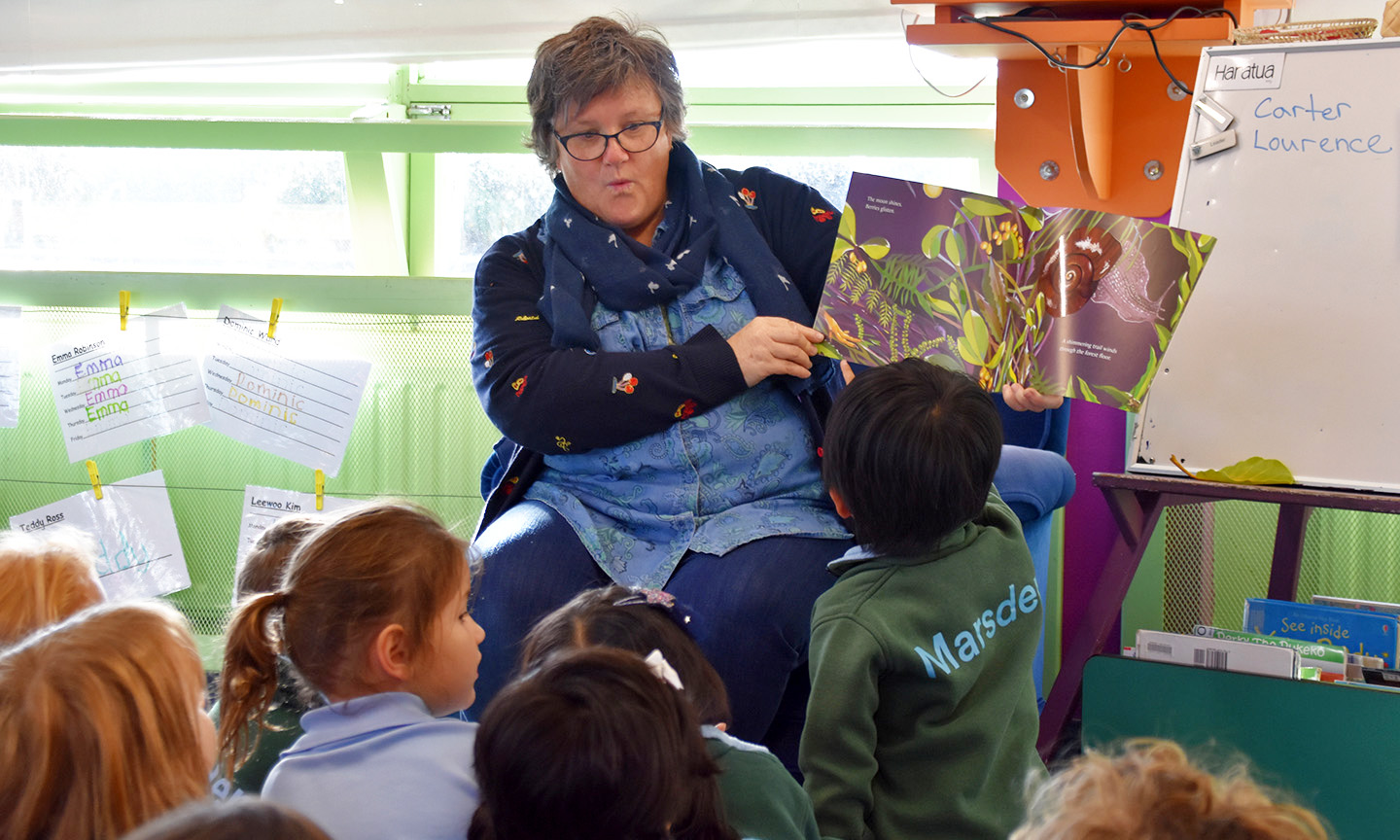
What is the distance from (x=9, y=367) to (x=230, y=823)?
254 centimetres

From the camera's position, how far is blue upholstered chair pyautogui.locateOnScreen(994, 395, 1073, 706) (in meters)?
1.94

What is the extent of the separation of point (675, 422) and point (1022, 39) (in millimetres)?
983

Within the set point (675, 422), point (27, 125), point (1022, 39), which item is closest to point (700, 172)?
point (675, 422)

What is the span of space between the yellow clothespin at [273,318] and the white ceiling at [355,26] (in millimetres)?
559

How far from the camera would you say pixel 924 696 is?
54.2 inches

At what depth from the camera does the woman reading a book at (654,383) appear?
5.57ft

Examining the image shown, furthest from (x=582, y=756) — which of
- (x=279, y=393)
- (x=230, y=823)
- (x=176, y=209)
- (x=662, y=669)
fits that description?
(x=176, y=209)

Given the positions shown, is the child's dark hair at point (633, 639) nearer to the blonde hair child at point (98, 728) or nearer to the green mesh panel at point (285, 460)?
the blonde hair child at point (98, 728)

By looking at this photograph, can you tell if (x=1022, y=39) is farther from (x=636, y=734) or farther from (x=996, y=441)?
(x=636, y=734)

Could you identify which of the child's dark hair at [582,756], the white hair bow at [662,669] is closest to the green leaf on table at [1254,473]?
the white hair bow at [662,669]

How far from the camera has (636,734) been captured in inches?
36.6

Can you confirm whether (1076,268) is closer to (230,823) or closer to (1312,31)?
(1312,31)

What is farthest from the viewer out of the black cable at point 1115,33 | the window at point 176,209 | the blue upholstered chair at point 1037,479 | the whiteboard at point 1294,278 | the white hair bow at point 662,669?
the window at point 176,209

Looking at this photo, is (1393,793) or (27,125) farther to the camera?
(27,125)
